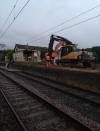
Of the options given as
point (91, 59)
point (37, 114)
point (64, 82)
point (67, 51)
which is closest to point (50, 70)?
point (64, 82)

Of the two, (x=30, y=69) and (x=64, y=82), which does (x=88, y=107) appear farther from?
(x=30, y=69)

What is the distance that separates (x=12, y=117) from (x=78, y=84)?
5569mm

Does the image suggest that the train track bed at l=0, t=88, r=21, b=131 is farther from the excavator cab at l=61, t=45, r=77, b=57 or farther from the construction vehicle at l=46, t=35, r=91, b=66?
the excavator cab at l=61, t=45, r=77, b=57

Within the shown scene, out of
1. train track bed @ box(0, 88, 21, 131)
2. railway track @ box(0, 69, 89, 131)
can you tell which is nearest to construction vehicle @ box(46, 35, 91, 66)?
railway track @ box(0, 69, 89, 131)

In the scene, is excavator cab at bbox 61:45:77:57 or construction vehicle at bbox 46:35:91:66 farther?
excavator cab at bbox 61:45:77:57

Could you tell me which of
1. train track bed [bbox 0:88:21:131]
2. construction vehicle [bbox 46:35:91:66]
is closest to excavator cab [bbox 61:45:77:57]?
construction vehicle [bbox 46:35:91:66]

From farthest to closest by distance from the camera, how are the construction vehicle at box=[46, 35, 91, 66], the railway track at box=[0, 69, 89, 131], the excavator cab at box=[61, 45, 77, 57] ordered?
the excavator cab at box=[61, 45, 77, 57], the construction vehicle at box=[46, 35, 91, 66], the railway track at box=[0, 69, 89, 131]

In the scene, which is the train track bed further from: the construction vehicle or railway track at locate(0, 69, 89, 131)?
the construction vehicle

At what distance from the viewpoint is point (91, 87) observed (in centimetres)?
732

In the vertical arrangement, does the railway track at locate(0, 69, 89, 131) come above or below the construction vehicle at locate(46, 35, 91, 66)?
below

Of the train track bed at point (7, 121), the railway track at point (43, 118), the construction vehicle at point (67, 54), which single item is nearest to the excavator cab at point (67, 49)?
the construction vehicle at point (67, 54)

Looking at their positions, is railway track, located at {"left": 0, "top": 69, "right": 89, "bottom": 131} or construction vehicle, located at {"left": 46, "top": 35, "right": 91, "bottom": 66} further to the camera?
construction vehicle, located at {"left": 46, "top": 35, "right": 91, "bottom": 66}

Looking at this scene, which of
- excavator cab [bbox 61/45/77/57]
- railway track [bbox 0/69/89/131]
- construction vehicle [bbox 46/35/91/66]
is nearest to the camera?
railway track [bbox 0/69/89/131]

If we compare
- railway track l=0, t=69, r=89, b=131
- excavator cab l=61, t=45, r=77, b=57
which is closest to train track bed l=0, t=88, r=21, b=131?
railway track l=0, t=69, r=89, b=131
